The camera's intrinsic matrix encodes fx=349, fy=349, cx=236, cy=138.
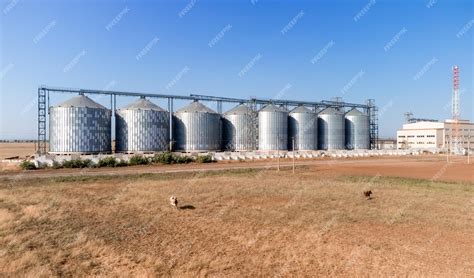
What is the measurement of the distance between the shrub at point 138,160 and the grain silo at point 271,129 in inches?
1092

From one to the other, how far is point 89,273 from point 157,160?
127 feet

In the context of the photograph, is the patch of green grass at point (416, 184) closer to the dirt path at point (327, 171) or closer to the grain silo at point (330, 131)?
the dirt path at point (327, 171)

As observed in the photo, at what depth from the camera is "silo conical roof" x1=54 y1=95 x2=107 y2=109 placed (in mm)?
52469

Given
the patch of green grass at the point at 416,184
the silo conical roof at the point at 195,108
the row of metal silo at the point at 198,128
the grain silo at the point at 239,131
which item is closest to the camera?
the patch of green grass at the point at 416,184

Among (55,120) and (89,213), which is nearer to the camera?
(89,213)

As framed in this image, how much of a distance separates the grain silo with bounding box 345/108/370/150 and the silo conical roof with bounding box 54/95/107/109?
184 feet

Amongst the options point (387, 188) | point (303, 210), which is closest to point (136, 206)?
point (303, 210)

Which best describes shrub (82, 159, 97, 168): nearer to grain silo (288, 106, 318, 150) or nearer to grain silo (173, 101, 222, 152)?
grain silo (173, 101, 222, 152)

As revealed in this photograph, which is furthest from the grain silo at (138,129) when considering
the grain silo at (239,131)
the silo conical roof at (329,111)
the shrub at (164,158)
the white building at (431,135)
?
Answer: the white building at (431,135)

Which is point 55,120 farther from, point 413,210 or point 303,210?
point 413,210

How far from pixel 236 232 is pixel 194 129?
161ft

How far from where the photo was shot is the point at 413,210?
18.5 m

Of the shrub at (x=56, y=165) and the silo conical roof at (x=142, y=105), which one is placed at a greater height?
the silo conical roof at (x=142, y=105)

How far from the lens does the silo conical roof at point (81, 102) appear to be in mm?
52469
